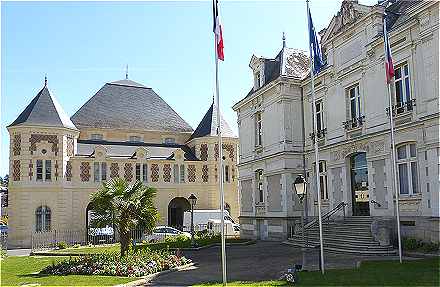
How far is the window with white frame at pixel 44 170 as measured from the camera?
39.0 m

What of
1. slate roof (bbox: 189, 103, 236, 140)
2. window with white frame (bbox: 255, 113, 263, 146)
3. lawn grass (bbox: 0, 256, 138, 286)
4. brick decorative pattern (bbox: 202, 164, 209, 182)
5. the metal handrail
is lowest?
lawn grass (bbox: 0, 256, 138, 286)

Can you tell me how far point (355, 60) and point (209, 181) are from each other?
2657 centimetres

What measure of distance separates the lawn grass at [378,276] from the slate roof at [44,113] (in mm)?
30726

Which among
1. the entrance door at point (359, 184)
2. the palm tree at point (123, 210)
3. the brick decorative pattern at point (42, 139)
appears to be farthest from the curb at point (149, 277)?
the brick decorative pattern at point (42, 139)

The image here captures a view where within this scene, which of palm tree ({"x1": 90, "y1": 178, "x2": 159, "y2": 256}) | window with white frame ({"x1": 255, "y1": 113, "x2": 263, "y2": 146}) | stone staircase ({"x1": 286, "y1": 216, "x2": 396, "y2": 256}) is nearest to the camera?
palm tree ({"x1": 90, "y1": 178, "x2": 159, "y2": 256})

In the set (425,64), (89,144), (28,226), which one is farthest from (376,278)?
(89,144)

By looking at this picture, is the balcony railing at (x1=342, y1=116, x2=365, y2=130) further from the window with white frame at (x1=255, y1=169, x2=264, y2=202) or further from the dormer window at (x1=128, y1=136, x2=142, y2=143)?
the dormer window at (x1=128, y1=136, x2=142, y2=143)

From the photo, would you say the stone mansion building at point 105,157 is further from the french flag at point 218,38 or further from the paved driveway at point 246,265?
the french flag at point 218,38

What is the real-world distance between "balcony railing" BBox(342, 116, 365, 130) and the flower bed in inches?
410

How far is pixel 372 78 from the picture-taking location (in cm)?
2070

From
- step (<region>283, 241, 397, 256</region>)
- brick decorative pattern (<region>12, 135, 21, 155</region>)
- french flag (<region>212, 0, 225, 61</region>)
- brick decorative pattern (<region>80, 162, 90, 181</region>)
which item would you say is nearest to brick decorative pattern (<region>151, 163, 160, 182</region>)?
brick decorative pattern (<region>80, 162, 90, 181</region>)

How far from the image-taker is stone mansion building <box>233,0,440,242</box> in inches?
687

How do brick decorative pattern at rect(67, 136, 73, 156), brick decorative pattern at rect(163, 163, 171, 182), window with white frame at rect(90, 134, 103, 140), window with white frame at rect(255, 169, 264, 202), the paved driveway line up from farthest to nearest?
window with white frame at rect(90, 134, 103, 140) < brick decorative pattern at rect(163, 163, 171, 182) < brick decorative pattern at rect(67, 136, 73, 156) < window with white frame at rect(255, 169, 264, 202) < the paved driveway

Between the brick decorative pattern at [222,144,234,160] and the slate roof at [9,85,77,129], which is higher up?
the slate roof at [9,85,77,129]
